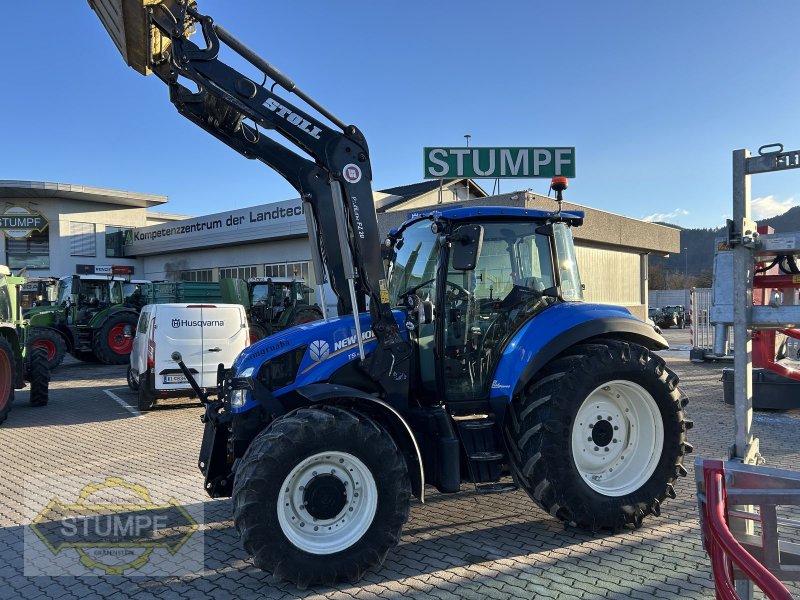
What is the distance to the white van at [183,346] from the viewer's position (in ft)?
30.7

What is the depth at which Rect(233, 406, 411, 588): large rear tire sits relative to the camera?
357cm

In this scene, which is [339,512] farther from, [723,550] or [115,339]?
[115,339]

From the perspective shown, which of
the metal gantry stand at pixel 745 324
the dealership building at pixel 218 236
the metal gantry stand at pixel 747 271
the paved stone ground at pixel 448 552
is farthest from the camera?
the dealership building at pixel 218 236

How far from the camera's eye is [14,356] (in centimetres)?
934

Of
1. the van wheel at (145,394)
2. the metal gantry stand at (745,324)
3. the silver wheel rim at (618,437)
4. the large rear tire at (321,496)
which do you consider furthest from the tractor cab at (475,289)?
the van wheel at (145,394)

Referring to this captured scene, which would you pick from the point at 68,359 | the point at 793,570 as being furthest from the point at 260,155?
A: the point at 68,359

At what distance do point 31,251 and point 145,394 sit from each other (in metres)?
33.0

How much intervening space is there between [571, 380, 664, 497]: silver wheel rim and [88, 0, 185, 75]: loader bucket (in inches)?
162

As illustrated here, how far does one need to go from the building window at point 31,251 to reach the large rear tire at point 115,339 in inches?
942

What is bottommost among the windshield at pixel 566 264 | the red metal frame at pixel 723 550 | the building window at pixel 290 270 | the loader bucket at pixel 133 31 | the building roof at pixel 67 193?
the red metal frame at pixel 723 550

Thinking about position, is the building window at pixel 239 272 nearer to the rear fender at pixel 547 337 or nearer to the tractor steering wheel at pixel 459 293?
the tractor steering wheel at pixel 459 293

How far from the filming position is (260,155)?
463cm

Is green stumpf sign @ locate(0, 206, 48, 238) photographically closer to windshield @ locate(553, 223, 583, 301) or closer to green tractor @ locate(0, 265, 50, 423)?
green tractor @ locate(0, 265, 50, 423)

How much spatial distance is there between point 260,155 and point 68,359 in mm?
18022
